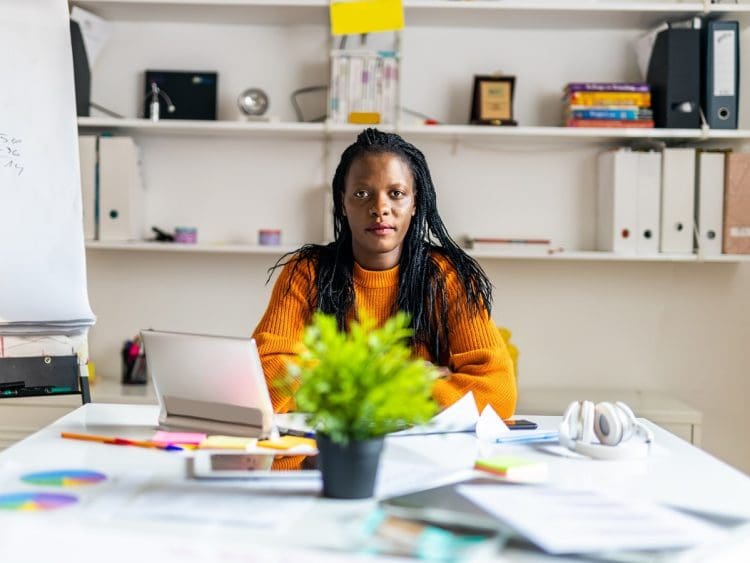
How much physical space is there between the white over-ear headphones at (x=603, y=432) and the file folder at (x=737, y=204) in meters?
1.54

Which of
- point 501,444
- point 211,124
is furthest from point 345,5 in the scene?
point 501,444

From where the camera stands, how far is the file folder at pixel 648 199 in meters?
2.76

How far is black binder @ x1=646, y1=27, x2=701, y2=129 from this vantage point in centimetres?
269

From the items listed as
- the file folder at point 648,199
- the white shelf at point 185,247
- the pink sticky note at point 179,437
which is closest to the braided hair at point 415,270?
the pink sticky note at point 179,437

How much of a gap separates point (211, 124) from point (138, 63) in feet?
1.36

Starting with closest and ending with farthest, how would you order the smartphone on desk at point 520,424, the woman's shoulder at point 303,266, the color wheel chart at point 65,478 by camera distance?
the color wheel chart at point 65,478
the smartphone on desk at point 520,424
the woman's shoulder at point 303,266

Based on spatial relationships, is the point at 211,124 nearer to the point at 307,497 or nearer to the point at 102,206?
the point at 102,206

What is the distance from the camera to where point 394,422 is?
1.02 meters

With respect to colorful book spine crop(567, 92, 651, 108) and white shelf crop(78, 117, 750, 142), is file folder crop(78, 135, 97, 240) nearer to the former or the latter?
white shelf crop(78, 117, 750, 142)

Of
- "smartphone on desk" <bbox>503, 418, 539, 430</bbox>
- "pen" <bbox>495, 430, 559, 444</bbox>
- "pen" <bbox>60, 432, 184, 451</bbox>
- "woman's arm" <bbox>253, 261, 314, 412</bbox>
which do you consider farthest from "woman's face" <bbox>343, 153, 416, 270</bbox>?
"pen" <bbox>60, 432, 184, 451</bbox>

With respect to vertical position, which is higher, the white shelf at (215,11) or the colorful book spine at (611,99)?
the white shelf at (215,11)

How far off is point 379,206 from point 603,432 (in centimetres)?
75

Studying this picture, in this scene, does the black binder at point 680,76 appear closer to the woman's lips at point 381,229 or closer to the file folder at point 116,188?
the woman's lips at point 381,229

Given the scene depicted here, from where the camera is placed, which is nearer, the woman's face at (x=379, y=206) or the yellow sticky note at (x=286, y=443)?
the yellow sticky note at (x=286, y=443)
